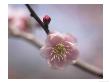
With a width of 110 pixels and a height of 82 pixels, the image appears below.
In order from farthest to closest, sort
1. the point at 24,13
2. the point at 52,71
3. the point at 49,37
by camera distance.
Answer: the point at 24,13, the point at 52,71, the point at 49,37

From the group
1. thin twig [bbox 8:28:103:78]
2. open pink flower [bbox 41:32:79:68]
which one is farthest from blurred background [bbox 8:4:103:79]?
open pink flower [bbox 41:32:79:68]

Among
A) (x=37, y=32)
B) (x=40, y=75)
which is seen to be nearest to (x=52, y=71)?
(x=40, y=75)

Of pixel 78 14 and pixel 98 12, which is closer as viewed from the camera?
pixel 98 12

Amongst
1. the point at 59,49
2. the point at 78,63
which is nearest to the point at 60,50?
the point at 59,49

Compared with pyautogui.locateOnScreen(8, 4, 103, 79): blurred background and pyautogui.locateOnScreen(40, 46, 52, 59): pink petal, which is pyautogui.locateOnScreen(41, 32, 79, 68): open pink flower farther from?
pyautogui.locateOnScreen(8, 4, 103, 79): blurred background

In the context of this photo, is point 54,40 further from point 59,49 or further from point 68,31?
point 68,31

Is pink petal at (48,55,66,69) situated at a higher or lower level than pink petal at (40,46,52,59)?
lower
